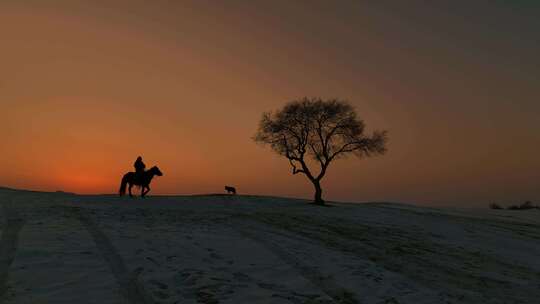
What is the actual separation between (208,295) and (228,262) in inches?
115

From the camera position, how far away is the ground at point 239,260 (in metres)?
10.4

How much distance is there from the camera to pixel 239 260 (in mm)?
13445

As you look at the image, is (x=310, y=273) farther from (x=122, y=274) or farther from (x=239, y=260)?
(x=122, y=274)

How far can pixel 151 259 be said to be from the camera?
12.7 metres

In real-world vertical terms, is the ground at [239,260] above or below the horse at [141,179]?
below

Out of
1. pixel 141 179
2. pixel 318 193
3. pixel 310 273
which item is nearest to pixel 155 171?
pixel 141 179

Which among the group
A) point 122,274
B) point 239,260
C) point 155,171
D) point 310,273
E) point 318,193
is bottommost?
point 310,273

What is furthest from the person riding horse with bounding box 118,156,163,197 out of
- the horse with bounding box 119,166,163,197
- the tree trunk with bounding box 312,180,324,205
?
the tree trunk with bounding box 312,180,324,205

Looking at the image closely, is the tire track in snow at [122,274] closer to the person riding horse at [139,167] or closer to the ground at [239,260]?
A: the ground at [239,260]

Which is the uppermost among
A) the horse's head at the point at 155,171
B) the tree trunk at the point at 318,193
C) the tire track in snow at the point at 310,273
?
the horse's head at the point at 155,171

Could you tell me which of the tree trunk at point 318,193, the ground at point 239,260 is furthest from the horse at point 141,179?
the tree trunk at point 318,193

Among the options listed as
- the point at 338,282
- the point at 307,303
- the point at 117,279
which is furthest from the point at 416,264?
the point at 117,279

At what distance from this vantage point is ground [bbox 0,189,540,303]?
10375 mm

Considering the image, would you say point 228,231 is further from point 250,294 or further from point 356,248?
point 250,294
